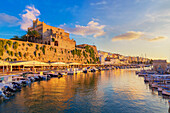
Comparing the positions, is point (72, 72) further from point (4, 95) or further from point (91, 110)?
point (91, 110)

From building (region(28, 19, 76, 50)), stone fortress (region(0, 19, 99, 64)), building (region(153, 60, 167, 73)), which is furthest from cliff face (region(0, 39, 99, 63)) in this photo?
building (region(153, 60, 167, 73))

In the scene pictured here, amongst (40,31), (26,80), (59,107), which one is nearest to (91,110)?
(59,107)

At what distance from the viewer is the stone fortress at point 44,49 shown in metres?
37.9

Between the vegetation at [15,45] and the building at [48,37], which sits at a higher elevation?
the building at [48,37]

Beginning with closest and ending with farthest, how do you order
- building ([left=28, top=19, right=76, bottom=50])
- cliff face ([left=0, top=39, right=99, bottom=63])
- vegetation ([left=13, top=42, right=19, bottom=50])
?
cliff face ([left=0, top=39, right=99, bottom=63]) < vegetation ([left=13, top=42, right=19, bottom=50]) < building ([left=28, top=19, right=76, bottom=50])

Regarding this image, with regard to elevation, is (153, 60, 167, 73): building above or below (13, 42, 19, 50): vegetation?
below

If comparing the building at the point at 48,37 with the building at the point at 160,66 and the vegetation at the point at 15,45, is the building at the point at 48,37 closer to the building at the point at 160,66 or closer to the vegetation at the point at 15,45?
the vegetation at the point at 15,45

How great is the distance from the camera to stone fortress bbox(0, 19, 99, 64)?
37941 millimetres

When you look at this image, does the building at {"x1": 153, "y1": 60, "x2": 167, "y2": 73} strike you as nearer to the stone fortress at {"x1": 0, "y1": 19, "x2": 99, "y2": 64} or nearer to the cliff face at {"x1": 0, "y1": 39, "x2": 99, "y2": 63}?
the stone fortress at {"x1": 0, "y1": 19, "x2": 99, "y2": 64}

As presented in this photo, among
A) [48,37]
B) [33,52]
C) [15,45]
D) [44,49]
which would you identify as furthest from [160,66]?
[48,37]

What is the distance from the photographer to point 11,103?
39.9 ft

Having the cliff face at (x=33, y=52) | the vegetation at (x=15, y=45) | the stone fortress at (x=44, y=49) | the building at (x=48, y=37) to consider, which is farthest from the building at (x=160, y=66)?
the vegetation at (x=15, y=45)

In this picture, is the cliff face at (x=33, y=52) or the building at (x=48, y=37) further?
the building at (x=48, y=37)

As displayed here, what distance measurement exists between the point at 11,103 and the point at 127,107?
1188 centimetres
